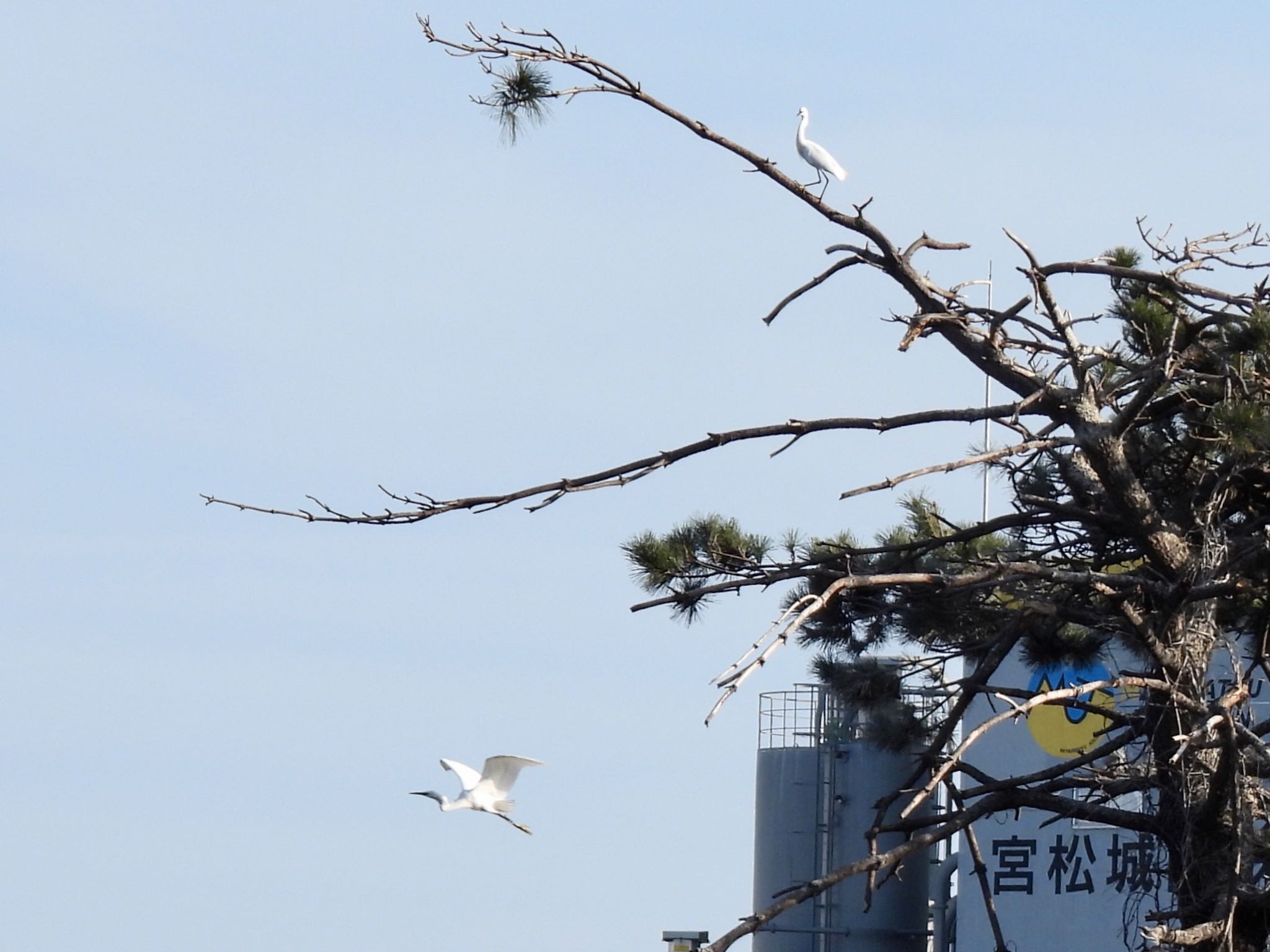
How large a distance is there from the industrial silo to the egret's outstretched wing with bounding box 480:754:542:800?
1169 centimetres

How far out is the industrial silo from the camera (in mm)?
21766

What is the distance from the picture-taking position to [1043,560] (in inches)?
391

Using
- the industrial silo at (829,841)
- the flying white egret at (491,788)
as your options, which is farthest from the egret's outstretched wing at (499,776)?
the industrial silo at (829,841)

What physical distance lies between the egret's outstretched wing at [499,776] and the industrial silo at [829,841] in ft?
38.4

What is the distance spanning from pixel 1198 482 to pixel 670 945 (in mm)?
14595

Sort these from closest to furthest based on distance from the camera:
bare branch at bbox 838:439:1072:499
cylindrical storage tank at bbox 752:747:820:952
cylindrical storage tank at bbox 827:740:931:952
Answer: bare branch at bbox 838:439:1072:499
cylindrical storage tank at bbox 827:740:931:952
cylindrical storage tank at bbox 752:747:820:952

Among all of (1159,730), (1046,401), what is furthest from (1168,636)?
(1046,401)

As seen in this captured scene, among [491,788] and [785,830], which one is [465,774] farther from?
[785,830]

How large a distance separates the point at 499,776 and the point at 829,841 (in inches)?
519

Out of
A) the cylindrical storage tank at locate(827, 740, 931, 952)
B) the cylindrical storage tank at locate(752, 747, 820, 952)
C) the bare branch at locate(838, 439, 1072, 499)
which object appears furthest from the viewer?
the cylindrical storage tank at locate(752, 747, 820, 952)

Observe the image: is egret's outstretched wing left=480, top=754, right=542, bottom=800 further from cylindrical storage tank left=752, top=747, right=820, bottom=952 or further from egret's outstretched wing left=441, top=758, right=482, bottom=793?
cylindrical storage tank left=752, top=747, right=820, bottom=952

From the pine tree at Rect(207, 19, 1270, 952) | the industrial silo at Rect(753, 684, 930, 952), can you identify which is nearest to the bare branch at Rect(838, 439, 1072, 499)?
the pine tree at Rect(207, 19, 1270, 952)

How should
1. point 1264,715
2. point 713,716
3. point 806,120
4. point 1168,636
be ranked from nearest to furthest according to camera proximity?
point 713,716, point 1168,636, point 806,120, point 1264,715

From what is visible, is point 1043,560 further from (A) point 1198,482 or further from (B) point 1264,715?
(B) point 1264,715
